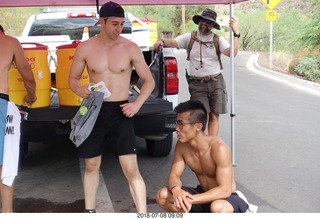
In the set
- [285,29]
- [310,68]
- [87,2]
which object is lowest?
[310,68]

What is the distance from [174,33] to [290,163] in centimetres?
4449

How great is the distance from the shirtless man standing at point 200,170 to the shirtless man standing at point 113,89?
1.42 ft

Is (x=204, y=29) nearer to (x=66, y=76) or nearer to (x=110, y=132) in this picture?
(x=66, y=76)

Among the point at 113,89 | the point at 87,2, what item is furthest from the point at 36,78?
the point at 87,2

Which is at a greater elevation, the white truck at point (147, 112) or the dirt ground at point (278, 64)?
the white truck at point (147, 112)

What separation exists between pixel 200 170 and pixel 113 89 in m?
0.91

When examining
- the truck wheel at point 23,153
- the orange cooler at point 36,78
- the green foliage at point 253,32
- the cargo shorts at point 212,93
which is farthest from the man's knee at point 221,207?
the green foliage at point 253,32

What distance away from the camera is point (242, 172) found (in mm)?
5430

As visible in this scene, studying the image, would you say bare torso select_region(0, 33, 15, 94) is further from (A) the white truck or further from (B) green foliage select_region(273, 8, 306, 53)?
(B) green foliage select_region(273, 8, 306, 53)

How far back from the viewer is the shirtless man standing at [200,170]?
3.12m

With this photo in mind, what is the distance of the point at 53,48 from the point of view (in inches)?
231

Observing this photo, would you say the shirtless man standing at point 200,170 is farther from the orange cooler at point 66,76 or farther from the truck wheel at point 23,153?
the truck wheel at point 23,153

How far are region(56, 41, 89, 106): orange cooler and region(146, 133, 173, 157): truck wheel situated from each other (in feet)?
5.51

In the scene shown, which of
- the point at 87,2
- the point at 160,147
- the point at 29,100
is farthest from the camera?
the point at 160,147
